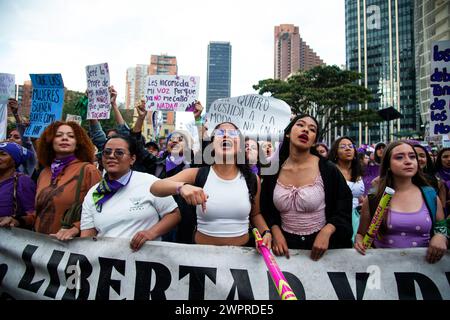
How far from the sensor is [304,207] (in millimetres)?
2152

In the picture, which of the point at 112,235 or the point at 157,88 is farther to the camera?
the point at 157,88

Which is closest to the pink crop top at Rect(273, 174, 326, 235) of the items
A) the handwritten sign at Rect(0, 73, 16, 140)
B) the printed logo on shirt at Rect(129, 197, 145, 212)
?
the printed logo on shirt at Rect(129, 197, 145, 212)

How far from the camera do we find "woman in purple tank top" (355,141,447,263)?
214 cm

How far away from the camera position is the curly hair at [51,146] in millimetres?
2785

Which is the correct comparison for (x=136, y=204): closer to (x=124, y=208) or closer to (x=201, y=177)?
(x=124, y=208)

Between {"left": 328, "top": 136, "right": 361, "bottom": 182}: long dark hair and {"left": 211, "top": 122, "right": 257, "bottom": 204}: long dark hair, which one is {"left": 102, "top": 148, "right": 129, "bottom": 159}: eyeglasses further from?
{"left": 328, "top": 136, "right": 361, "bottom": 182}: long dark hair

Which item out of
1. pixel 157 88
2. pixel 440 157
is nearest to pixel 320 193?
pixel 440 157

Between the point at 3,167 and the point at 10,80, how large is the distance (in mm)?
3311

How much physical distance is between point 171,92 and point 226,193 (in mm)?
3883

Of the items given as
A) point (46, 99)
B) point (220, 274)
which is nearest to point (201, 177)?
point (220, 274)

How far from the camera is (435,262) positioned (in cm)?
208

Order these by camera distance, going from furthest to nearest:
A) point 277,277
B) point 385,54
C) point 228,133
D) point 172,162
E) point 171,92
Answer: point 385,54
point 171,92
point 172,162
point 228,133
point 277,277

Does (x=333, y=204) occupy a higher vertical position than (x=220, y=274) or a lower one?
higher

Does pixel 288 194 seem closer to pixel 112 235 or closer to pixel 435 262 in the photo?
pixel 435 262
